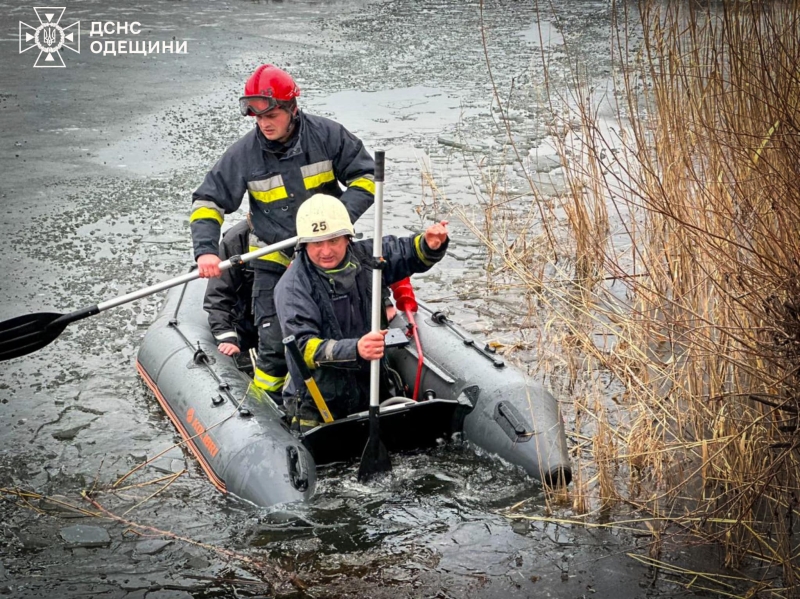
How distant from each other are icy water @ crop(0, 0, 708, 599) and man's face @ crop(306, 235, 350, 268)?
43.1 inches

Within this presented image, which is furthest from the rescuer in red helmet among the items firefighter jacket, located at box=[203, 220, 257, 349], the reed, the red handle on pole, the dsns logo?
the dsns logo

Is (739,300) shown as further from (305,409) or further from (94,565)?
(94,565)

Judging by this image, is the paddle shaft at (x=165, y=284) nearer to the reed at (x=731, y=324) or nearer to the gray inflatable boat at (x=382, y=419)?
the gray inflatable boat at (x=382, y=419)

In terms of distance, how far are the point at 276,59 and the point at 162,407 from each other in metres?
10.7

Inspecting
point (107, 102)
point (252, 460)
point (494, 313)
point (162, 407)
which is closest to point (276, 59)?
point (107, 102)

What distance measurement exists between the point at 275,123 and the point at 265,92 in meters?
0.18

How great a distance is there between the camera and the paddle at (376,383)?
4961mm

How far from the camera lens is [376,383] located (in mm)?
5008

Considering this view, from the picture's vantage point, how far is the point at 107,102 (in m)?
13.9

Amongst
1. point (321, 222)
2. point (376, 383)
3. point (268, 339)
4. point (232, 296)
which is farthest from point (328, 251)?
point (232, 296)

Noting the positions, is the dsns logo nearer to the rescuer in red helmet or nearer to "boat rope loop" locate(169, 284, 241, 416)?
"boat rope loop" locate(169, 284, 241, 416)

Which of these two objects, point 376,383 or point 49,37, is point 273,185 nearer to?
point 376,383

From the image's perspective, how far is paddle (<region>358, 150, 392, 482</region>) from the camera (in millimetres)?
4961

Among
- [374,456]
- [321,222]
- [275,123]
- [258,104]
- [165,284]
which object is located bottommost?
[374,456]
